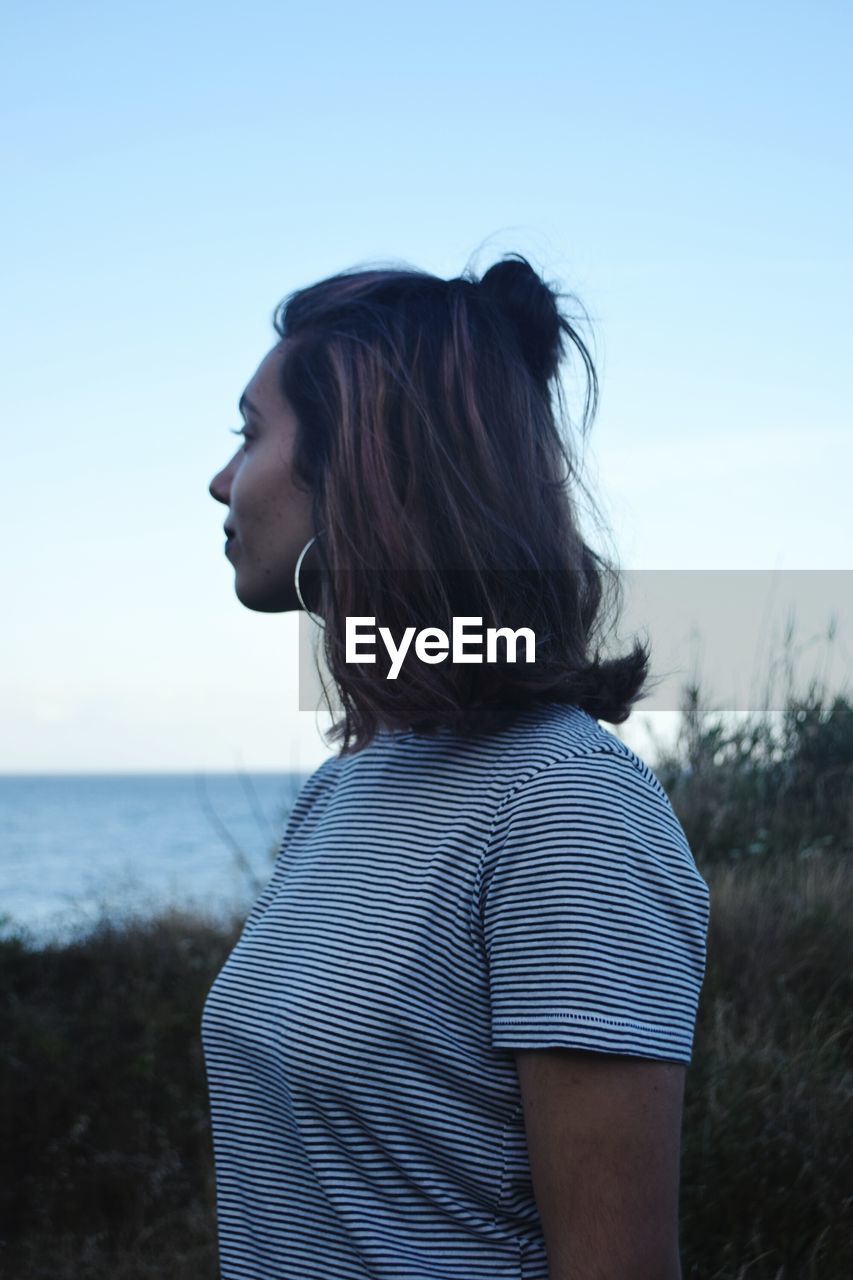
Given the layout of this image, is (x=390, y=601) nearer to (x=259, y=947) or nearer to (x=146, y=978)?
(x=259, y=947)

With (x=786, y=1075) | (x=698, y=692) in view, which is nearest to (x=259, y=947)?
(x=786, y=1075)

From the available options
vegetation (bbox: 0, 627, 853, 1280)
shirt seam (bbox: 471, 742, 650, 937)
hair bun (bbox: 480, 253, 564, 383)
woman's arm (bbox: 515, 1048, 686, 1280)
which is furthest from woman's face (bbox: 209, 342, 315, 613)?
vegetation (bbox: 0, 627, 853, 1280)

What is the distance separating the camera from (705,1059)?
10.9ft

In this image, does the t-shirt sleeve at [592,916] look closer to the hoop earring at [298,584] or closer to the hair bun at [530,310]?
the hoop earring at [298,584]

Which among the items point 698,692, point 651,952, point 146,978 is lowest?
point 146,978

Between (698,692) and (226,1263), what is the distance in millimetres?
4715

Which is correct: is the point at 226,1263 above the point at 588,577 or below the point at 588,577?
below

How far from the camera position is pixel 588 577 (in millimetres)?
1680

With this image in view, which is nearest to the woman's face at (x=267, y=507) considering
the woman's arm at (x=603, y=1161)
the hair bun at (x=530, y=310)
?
the hair bun at (x=530, y=310)

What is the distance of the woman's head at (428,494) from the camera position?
1519 mm

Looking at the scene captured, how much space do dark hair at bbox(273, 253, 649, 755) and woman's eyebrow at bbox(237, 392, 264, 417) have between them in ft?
0.17

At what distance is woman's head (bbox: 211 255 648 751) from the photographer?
1.52 metres

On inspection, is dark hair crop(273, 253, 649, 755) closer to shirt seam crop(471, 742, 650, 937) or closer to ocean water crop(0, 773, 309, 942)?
shirt seam crop(471, 742, 650, 937)

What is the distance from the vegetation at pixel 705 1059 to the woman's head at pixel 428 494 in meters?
1.58
